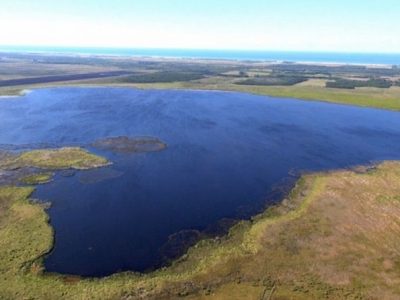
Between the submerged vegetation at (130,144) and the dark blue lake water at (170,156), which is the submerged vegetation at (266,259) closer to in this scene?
the dark blue lake water at (170,156)

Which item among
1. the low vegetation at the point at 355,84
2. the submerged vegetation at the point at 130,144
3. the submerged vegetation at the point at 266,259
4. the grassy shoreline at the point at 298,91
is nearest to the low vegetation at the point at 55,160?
the submerged vegetation at the point at 130,144

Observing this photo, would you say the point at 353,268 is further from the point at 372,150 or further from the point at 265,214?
the point at 372,150

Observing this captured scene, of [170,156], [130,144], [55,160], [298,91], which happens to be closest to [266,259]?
[170,156]

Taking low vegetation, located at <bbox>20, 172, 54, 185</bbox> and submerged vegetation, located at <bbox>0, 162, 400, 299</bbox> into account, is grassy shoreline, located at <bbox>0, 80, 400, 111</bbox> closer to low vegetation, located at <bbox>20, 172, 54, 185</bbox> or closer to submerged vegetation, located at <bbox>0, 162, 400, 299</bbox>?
low vegetation, located at <bbox>20, 172, 54, 185</bbox>

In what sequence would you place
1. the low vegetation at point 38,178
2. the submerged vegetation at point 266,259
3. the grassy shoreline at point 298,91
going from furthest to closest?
the grassy shoreline at point 298,91, the low vegetation at point 38,178, the submerged vegetation at point 266,259

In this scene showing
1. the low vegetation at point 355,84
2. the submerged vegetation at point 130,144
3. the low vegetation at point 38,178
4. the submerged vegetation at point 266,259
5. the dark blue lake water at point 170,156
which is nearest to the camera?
the submerged vegetation at point 266,259

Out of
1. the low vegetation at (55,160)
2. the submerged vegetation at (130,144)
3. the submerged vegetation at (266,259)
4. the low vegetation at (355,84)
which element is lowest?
the submerged vegetation at (266,259)

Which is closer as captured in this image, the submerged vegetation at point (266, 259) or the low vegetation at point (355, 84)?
the submerged vegetation at point (266, 259)

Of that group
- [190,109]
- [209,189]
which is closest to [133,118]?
[190,109]

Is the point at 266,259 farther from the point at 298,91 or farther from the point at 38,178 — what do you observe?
the point at 298,91
